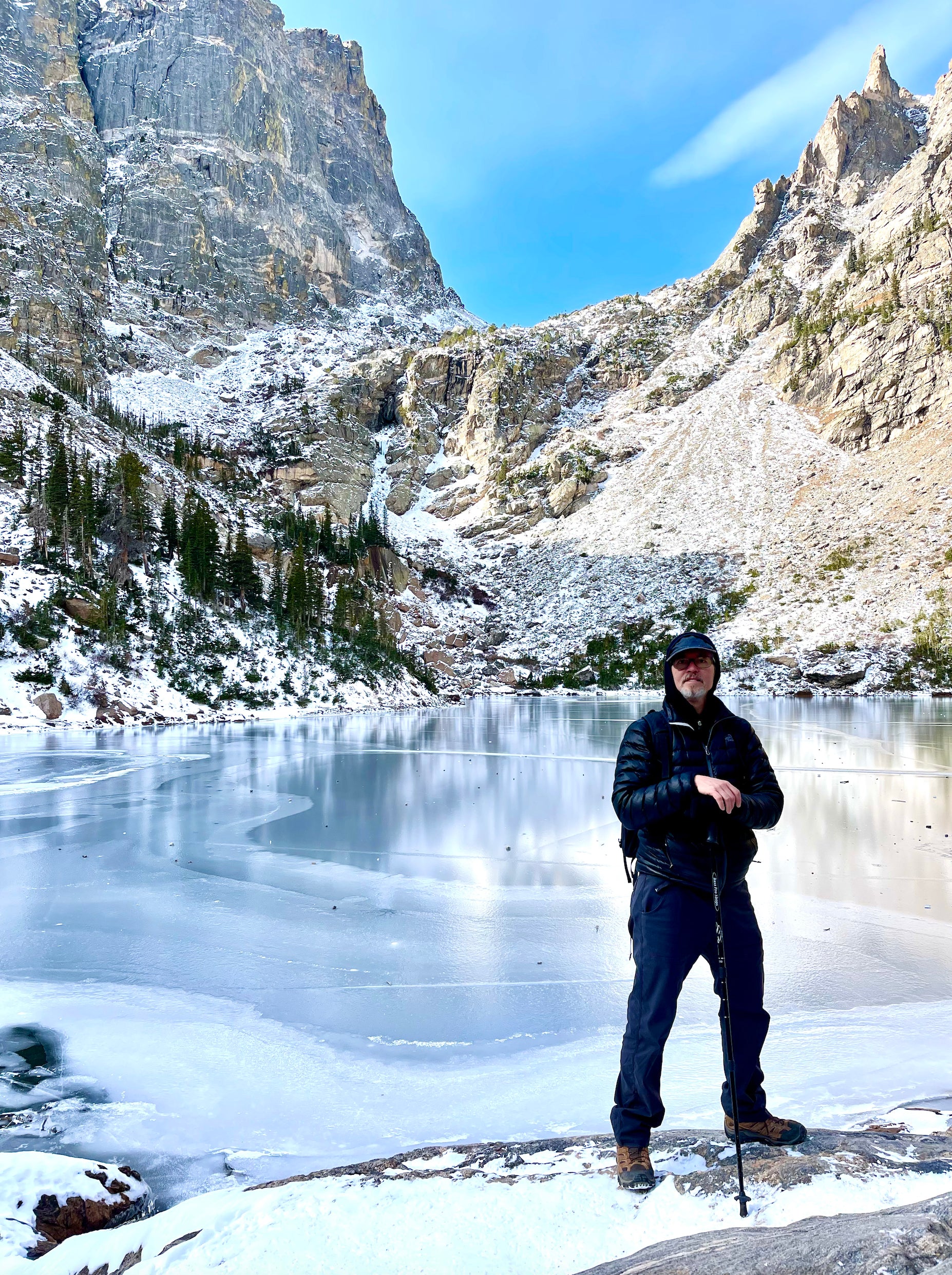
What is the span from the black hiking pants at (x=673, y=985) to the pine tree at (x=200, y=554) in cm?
3887

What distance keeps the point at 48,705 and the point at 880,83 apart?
162 m

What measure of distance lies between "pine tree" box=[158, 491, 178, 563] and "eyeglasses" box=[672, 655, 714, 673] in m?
41.0

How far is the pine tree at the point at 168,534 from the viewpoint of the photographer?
39.6 meters

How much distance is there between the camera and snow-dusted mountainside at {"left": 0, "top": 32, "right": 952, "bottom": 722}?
42375 mm

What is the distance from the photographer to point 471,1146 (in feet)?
8.50

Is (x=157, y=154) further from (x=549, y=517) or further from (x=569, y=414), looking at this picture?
(x=549, y=517)

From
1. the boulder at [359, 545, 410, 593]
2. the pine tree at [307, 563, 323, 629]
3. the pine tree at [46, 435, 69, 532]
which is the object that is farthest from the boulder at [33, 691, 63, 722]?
the boulder at [359, 545, 410, 593]

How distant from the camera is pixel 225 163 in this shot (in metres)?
122

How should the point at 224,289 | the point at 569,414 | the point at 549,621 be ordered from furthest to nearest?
the point at 224,289, the point at 569,414, the point at 549,621

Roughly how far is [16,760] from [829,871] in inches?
673

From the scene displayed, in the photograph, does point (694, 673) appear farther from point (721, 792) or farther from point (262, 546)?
point (262, 546)

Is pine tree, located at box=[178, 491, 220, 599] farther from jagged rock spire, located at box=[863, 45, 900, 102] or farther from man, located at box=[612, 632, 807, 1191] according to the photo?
jagged rock spire, located at box=[863, 45, 900, 102]

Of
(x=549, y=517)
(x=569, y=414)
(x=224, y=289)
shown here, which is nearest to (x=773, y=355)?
(x=569, y=414)

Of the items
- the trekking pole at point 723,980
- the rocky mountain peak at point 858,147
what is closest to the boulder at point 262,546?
the trekking pole at point 723,980
